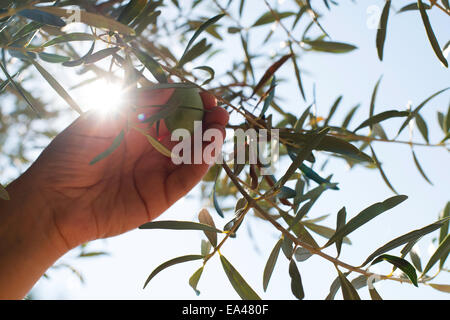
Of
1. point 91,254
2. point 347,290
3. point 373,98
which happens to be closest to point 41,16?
point 347,290

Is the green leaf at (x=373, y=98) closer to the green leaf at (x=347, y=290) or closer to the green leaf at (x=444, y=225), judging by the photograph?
the green leaf at (x=444, y=225)

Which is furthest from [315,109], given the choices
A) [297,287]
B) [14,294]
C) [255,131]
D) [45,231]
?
[14,294]

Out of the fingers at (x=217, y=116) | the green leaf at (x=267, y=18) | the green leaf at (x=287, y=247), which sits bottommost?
the green leaf at (x=287, y=247)

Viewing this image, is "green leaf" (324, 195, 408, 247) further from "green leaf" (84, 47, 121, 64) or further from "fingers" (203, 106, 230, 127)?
"green leaf" (84, 47, 121, 64)

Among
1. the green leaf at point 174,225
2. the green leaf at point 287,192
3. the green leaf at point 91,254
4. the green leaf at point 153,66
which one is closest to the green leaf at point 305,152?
the green leaf at point 287,192

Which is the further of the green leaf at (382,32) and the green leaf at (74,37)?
the green leaf at (382,32)

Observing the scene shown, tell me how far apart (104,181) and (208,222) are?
0.33 m

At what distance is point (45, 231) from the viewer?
0.86 metres

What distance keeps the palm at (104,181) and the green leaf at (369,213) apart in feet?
1.05

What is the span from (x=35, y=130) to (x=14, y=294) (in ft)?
5.01

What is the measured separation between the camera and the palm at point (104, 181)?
860 mm

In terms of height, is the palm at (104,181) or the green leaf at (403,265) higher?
the palm at (104,181)

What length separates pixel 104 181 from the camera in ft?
3.07

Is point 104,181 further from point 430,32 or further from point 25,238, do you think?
point 430,32
